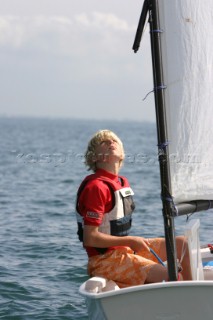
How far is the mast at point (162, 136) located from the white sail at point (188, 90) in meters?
0.04

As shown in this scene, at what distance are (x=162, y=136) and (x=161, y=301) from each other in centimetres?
100

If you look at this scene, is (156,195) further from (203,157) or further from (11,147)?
(11,147)

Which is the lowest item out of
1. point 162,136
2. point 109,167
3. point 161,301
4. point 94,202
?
point 161,301

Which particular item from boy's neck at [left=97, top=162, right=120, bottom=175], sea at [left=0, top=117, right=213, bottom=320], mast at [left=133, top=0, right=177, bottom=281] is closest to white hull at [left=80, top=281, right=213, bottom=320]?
mast at [left=133, top=0, right=177, bottom=281]

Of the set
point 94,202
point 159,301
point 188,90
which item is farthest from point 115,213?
point 188,90

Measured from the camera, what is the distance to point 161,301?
15.3 ft

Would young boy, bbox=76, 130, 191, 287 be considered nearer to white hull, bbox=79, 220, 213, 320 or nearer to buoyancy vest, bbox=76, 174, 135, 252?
buoyancy vest, bbox=76, 174, 135, 252

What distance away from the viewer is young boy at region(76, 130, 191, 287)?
5039 millimetres

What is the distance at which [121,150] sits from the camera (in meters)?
5.29

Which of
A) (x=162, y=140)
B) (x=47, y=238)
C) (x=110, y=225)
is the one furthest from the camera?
(x=47, y=238)

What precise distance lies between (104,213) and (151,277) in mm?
509

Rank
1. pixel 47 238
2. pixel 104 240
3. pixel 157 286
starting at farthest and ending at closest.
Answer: pixel 47 238 < pixel 104 240 < pixel 157 286

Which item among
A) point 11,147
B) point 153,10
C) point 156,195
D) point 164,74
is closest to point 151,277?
point 164,74

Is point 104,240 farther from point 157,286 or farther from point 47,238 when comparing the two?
point 47,238
